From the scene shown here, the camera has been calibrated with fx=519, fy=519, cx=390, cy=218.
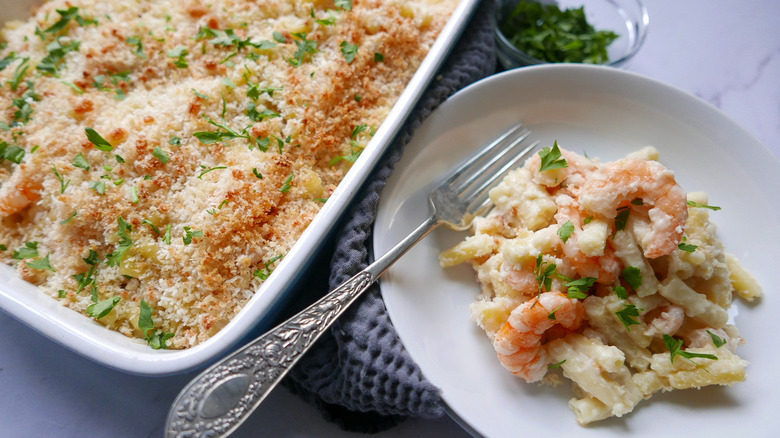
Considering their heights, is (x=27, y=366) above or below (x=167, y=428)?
below

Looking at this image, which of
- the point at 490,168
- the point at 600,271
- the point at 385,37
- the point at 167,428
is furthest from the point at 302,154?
the point at 600,271

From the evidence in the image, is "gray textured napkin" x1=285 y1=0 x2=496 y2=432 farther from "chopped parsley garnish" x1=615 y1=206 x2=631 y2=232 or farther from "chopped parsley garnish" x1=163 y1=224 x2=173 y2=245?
"chopped parsley garnish" x1=615 y1=206 x2=631 y2=232

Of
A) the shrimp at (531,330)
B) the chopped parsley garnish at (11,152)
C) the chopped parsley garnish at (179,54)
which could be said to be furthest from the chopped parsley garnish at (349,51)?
the chopped parsley garnish at (11,152)

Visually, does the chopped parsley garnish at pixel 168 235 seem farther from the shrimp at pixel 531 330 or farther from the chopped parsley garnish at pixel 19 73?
the shrimp at pixel 531 330

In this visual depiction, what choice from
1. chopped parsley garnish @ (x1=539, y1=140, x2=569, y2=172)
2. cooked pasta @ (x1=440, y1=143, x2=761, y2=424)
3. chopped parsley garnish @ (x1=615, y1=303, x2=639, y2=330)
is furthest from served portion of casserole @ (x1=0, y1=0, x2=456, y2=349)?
chopped parsley garnish @ (x1=615, y1=303, x2=639, y2=330)

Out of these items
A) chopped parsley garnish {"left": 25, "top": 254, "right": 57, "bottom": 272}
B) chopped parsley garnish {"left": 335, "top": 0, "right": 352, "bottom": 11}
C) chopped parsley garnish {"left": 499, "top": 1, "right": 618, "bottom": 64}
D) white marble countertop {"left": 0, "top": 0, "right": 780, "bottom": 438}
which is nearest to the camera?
chopped parsley garnish {"left": 25, "top": 254, "right": 57, "bottom": 272}

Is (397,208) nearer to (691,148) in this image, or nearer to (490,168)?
(490,168)
